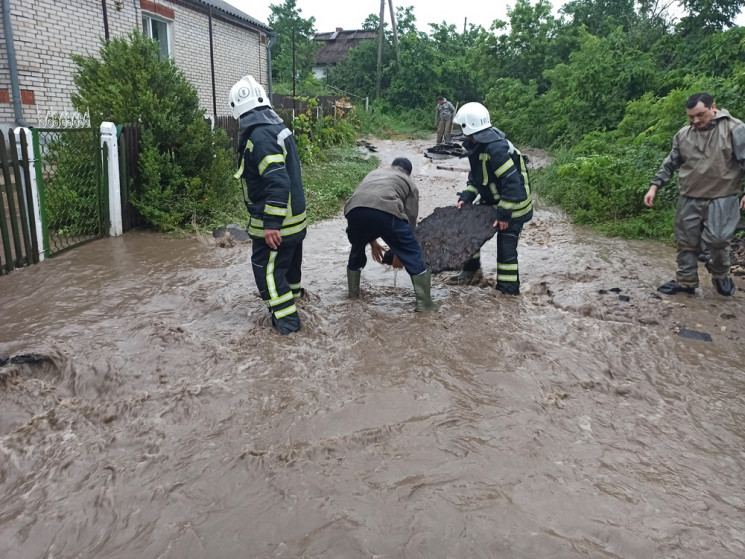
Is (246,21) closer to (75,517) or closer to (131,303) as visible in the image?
(131,303)

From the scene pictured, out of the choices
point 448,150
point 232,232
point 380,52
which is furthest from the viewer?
point 380,52

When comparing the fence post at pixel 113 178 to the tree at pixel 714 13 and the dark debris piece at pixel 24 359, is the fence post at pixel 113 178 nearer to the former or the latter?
the dark debris piece at pixel 24 359

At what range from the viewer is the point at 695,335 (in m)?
4.43

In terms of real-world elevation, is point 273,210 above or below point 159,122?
below

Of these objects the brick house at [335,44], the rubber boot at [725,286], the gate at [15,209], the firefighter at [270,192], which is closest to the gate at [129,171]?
the gate at [15,209]

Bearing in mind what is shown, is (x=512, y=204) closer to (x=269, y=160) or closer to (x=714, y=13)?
(x=269, y=160)

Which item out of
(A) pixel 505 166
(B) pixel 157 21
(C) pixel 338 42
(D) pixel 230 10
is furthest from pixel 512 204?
(C) pixel 338 42

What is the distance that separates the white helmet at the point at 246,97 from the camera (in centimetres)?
407

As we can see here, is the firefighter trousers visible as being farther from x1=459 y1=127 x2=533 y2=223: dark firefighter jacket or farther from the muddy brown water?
x1=459 y1=127 x2=533 y2=223: dark firefighter jacket

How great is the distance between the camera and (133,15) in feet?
41.1

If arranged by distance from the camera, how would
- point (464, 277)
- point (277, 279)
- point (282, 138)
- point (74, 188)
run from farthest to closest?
point (74, 188)
point (464, 277)
point (277, 279)
point (282, 138)

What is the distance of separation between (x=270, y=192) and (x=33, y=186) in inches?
119

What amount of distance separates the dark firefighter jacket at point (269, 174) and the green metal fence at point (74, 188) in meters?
3.20

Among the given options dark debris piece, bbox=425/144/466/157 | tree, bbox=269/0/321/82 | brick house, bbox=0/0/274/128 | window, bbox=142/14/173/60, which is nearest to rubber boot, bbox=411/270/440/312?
brick house, bbox=0/0/274/128
